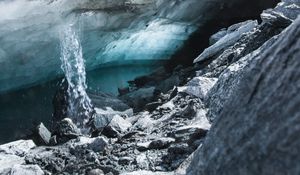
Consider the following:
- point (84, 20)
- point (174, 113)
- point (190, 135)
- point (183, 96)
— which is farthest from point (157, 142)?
point (84, 20)

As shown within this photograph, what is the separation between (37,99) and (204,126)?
687 centimetres

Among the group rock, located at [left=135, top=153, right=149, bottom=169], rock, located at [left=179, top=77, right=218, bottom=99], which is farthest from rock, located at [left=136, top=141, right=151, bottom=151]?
rock, located at [left=179, top=77, right=218, bottom=99]

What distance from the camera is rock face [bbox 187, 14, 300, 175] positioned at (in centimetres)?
134

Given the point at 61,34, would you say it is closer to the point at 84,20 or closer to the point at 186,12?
the point at 84,20

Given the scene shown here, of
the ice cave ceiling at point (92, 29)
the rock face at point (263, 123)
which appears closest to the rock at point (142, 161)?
the rock face at point (263, 123)

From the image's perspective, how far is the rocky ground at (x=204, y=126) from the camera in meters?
1.46

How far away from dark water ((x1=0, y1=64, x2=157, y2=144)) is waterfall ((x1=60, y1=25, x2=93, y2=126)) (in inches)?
21.2

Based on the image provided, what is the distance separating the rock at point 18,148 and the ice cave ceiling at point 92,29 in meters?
2.90

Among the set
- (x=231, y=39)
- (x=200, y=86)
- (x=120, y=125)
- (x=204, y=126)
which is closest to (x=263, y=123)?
(x=204, y=126)

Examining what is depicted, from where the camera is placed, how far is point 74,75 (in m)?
10.6

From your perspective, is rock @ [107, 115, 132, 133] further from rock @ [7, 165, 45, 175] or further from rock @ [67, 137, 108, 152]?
rock @ [7, 165, 45, 175]

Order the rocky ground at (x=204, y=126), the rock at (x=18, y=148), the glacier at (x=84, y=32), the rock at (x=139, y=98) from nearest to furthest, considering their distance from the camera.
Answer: the rocky ground at (x=204, y=126), the rock at (x=18, y=148), the rock at (x=139, y=98), the glacier at (x=84, y=32)

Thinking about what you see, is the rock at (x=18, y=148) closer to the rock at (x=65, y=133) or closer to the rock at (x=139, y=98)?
the rock at (x=65, y=133)

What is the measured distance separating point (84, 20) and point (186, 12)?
9.07ft
